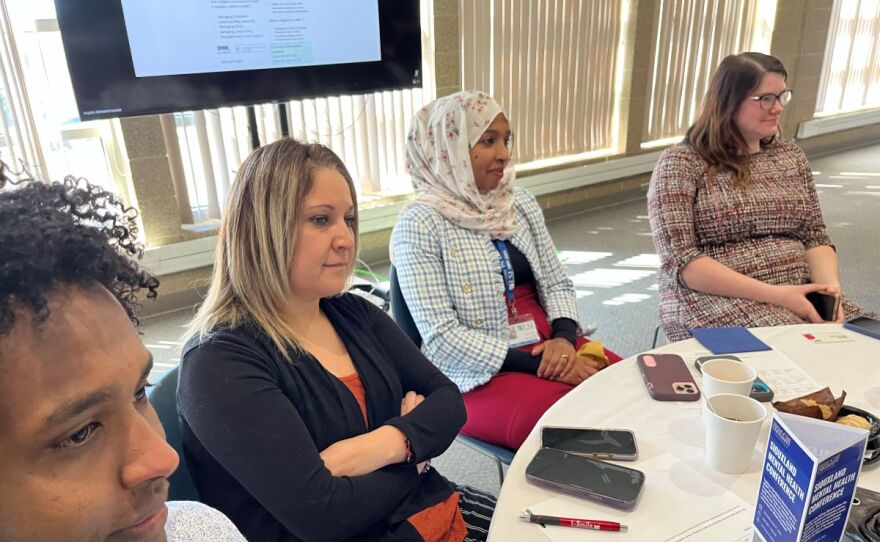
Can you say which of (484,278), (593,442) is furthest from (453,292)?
(593,442)

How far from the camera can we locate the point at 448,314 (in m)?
1.65

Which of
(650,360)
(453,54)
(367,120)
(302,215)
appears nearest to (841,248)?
(453,54)

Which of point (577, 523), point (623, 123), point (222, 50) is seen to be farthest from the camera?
point (623, 123)

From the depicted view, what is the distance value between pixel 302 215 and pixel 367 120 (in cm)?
280

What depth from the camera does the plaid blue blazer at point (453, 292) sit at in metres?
1.61

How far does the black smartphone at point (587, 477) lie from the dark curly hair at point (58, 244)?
2.04ft

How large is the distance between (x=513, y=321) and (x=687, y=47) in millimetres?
4764

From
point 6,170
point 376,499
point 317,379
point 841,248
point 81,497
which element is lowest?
point 841,248

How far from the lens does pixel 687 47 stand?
5488 millimetres

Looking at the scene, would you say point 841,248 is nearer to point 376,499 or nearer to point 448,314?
point 448,314

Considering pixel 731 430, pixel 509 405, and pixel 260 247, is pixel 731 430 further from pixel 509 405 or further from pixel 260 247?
pixel 260 247

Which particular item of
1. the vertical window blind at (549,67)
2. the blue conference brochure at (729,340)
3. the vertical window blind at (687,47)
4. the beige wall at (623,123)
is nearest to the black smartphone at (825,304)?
the blue conference brochure at (729,340)

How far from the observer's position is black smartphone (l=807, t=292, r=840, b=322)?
1.77 metres

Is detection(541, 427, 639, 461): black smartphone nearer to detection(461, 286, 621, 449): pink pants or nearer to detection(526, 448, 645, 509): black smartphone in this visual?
detection(526, 448, 645, 509): black smartphone
